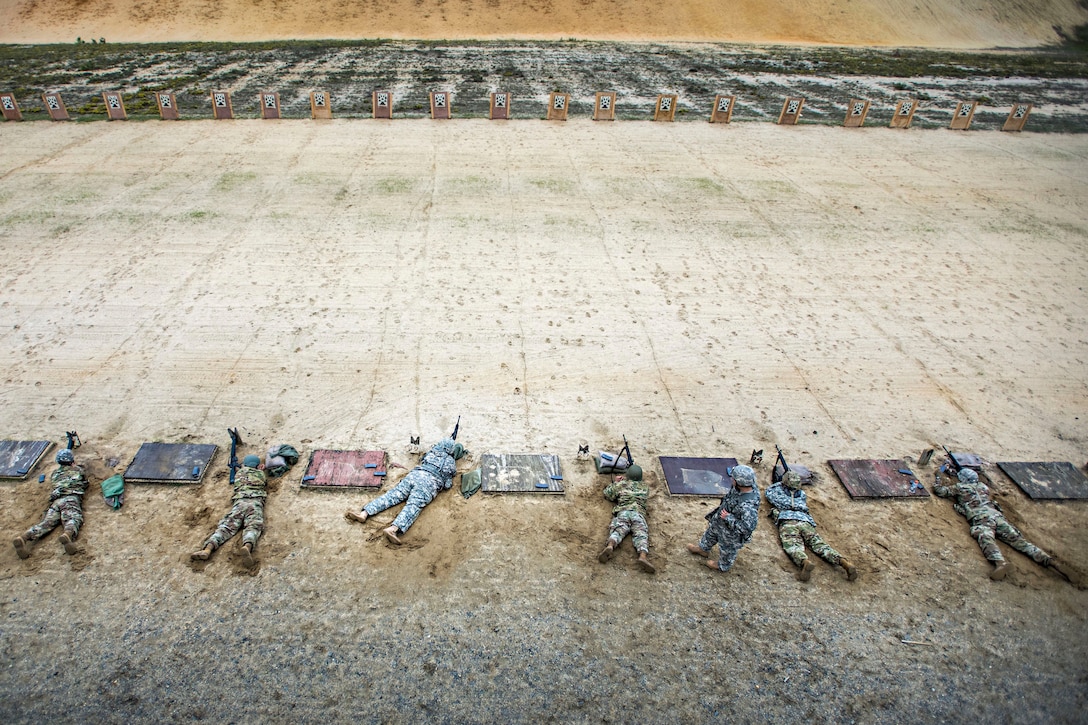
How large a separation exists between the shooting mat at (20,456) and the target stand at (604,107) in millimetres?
16246

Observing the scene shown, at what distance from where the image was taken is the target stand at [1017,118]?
18875 mm

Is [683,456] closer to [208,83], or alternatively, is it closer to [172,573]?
[172,573]

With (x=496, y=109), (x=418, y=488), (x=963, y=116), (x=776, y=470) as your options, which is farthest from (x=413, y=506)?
(x=963, y=116)

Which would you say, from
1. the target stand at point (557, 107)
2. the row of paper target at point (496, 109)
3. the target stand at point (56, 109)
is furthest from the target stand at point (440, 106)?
the target stand at point (56, 109)

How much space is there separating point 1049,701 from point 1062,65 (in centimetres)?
3922

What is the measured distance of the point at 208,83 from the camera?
21.7 m

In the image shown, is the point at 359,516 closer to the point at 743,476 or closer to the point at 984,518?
the point at 743,476

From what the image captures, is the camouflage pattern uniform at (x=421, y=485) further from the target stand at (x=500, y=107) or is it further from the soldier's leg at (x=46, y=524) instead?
the target stand at (x=500, y=107)

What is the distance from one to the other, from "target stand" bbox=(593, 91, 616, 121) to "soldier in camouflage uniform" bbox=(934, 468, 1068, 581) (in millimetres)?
14980

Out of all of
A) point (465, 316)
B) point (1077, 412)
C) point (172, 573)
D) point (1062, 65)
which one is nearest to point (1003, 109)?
point (1062, 65)

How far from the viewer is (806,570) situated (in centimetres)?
552

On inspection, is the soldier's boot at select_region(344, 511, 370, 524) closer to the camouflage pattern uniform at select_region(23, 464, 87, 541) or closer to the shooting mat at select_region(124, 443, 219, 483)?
the shooting mat at select_region(124, 443, 219, 483)

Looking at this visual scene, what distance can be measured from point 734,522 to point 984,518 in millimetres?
2957

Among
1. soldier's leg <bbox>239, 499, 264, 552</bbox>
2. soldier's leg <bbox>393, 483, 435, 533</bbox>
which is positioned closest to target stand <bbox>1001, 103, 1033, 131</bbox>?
soldier's leg <bbox>393, 483, 435, 533</bbox>
